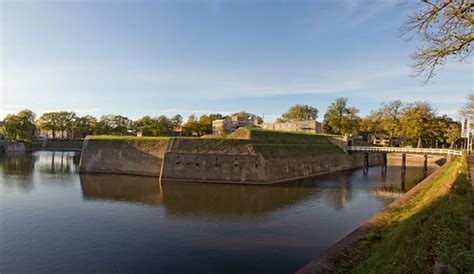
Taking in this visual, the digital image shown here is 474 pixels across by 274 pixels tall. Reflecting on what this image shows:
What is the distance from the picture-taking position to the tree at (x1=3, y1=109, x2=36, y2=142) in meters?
69.4

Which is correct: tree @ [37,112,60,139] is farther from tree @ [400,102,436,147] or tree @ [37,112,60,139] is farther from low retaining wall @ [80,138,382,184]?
tree @ [400,102,436,147]

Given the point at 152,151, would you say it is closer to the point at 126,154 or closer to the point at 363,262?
the point at 126,154

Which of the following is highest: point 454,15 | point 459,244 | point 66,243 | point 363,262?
point 454,15

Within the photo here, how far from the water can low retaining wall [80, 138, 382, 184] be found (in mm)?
2646

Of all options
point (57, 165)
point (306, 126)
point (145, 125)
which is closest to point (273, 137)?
point (306, 126)

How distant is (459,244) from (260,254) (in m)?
7.27

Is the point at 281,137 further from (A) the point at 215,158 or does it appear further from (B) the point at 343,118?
(B) the point at 343,118

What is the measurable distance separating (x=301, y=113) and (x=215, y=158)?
66.6m

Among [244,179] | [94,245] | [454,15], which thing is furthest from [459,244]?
[244,179]

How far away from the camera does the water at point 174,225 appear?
10.5 meters

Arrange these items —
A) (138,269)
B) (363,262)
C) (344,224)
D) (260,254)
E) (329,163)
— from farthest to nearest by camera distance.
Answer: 1. (329,163)
2. (344,224)
3. (260,254)
4. (138,269)
5. (363,262)

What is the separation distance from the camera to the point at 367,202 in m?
19.8

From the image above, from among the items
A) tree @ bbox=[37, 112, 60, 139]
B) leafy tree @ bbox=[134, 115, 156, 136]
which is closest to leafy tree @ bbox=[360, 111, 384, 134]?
leafy tree @ bbox=[134, 115, 156, 136]

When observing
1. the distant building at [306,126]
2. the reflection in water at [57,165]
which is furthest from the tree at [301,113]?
the reflection in water at [57,165]
